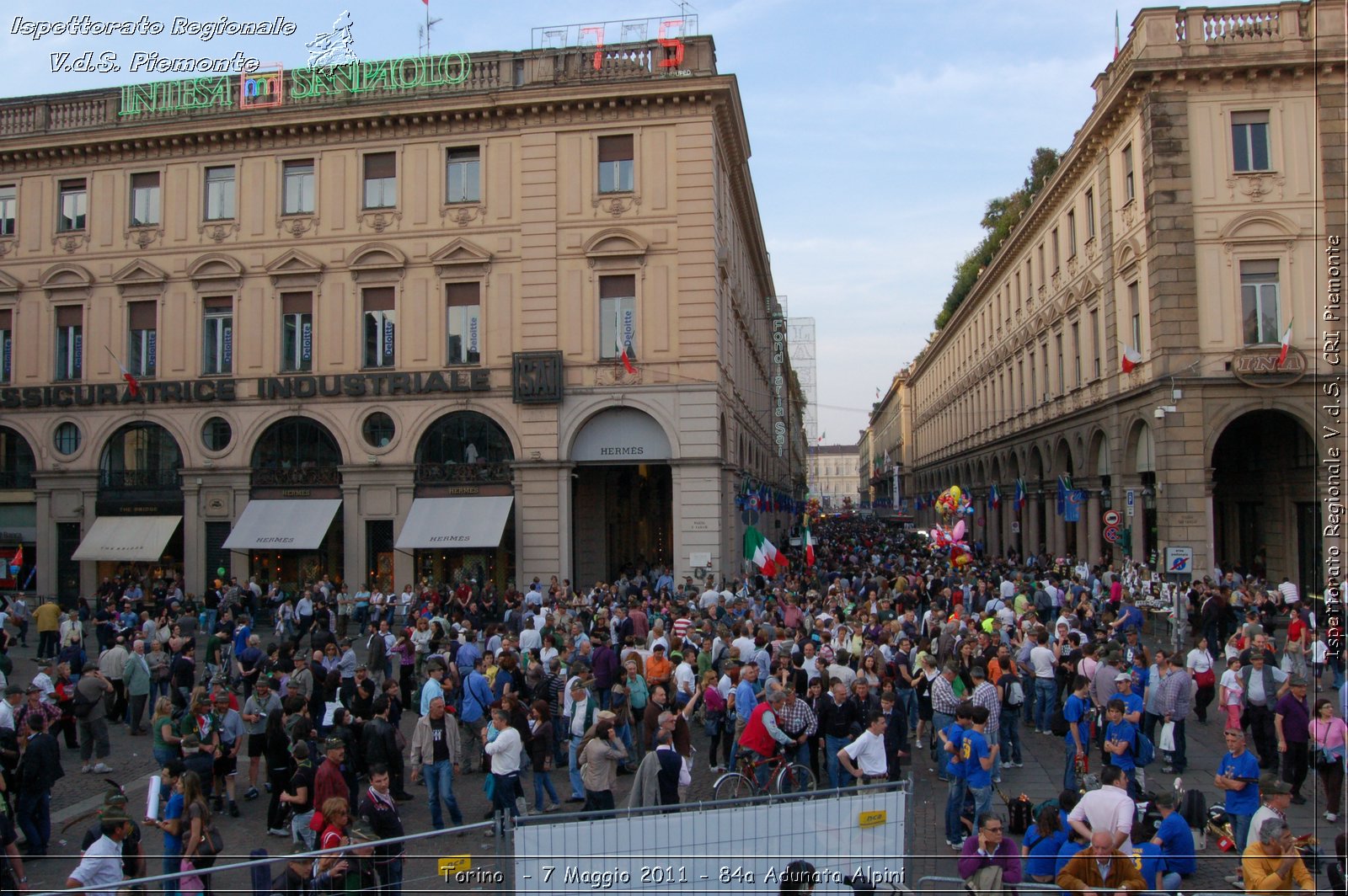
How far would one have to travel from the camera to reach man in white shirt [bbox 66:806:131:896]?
26.3 ft

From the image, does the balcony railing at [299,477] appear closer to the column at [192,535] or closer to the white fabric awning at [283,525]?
the white fabric awning at [283,525]

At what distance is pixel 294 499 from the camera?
29.6 metres

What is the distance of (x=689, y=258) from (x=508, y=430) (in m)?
7.04

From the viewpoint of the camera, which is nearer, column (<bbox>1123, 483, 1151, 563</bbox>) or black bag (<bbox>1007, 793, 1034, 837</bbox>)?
black bag (<bbox>1007, 793, 1034, 837</bbox>)

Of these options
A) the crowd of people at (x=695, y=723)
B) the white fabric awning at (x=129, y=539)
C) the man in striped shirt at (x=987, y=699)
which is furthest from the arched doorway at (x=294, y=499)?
the man in striped shirt at (x=987, y=699)

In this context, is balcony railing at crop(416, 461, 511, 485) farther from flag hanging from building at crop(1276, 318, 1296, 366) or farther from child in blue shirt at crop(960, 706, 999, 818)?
flag hanging from building at crop(1276, 318, 1296, 366)

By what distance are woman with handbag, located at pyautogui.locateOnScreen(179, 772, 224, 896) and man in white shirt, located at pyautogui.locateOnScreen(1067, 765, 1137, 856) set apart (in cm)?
737

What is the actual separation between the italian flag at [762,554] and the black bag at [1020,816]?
633 inches

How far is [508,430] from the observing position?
28.6 meters

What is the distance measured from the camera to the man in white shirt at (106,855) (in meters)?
8.03

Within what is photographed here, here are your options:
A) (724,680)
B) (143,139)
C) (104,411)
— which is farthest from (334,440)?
(724,680)

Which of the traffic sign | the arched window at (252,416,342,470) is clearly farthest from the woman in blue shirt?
the arched window at (252,416,342,470)

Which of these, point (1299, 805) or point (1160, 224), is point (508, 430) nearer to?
point (1160, 224)

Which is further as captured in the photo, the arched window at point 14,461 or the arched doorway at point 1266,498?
the arched window at point 14,461
